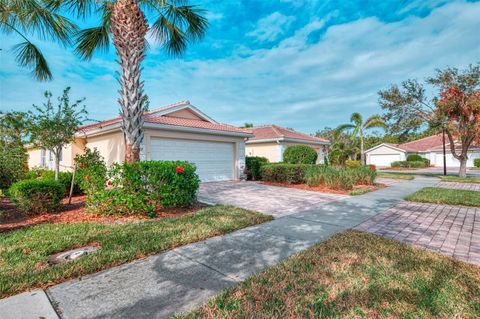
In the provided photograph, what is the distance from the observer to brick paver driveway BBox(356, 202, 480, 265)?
3838 millimetres

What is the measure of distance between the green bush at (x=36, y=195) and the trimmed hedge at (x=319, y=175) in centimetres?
990

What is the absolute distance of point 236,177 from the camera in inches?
554

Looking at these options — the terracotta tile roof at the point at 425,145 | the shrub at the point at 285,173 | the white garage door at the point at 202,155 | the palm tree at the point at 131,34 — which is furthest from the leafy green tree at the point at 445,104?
the terracotta tile roof at the point at 425,145

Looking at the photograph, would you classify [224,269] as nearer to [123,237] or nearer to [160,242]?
[160,242]

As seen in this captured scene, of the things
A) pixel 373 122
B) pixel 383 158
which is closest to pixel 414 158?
pixel 383 158

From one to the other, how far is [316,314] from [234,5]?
11223mm

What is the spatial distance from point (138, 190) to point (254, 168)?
9.52m

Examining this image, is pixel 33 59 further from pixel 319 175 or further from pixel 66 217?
pixel 319 175

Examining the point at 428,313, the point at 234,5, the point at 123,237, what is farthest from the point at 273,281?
the point at 234,5

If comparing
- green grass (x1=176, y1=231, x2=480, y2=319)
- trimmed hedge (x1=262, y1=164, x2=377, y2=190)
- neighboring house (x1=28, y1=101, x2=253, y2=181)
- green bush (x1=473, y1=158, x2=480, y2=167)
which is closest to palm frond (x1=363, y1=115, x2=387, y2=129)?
trimmed hedge (x1=262, y1=164, x2=377, y2=190)

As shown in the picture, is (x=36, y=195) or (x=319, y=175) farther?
(x=319, y=175)

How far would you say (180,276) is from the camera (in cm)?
289

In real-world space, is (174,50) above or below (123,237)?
above

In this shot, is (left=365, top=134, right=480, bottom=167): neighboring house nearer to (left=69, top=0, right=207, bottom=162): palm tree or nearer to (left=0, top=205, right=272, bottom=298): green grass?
(left=69, top=0, right=207, bottom=162): palm tree
